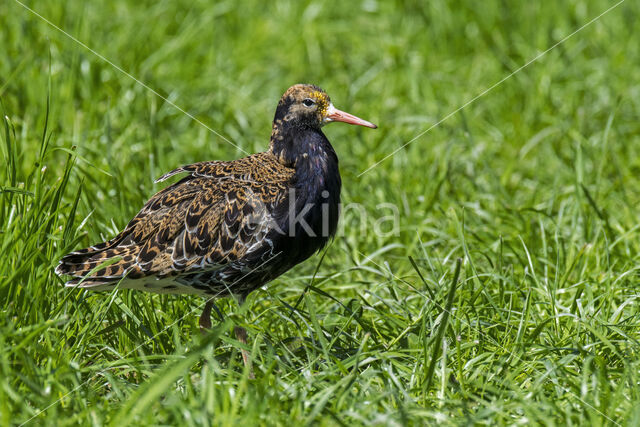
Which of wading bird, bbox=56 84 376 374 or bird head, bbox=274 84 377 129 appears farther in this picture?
bird head, bbox=274 84 377 129

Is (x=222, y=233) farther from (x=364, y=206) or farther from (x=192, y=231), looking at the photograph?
(x=364, y=206)

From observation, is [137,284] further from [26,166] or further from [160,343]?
[26,166]

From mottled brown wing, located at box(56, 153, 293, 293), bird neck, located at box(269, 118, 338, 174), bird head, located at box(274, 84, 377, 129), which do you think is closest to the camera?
mottled brown wing, located at box(56, 153, 293, 293)

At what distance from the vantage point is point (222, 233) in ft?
14.3

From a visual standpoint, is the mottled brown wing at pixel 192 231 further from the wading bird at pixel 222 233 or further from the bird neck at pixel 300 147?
the bird neck at pixel 300 147

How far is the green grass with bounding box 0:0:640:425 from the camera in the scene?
12.1ft

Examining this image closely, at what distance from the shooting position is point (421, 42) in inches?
346

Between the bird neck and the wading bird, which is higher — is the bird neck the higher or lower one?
the higher one

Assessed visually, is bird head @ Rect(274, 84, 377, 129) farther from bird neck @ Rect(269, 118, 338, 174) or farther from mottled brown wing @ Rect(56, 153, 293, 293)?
mottled brown wing @ Rect(56, 153, 293, 293)

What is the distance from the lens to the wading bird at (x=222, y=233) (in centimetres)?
427

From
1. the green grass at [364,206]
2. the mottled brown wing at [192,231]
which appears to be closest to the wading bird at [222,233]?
the mottled brown wing at [192,231]

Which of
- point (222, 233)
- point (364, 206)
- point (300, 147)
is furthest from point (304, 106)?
point (364, 206)

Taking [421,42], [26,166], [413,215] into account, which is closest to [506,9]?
[421,42]

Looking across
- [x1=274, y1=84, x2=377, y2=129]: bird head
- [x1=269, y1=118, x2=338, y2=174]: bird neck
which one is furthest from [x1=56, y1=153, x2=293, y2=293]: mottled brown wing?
[x1=274, y1=84, x2=377, y2=129]: bird head
